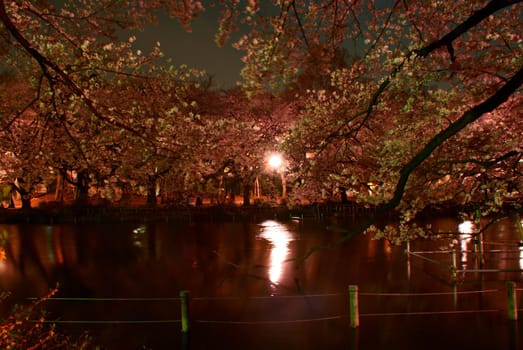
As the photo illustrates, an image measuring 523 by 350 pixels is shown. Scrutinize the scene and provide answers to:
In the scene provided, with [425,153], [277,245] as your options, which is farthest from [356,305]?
[277,245]

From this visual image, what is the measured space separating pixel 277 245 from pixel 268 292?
8757mm

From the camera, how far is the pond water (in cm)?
887

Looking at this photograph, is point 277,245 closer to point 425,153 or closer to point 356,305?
point 356,305

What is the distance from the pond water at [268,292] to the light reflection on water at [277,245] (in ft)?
0.35

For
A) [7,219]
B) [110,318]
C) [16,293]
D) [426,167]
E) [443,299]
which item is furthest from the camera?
[7,219]

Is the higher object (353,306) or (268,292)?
(353,306)

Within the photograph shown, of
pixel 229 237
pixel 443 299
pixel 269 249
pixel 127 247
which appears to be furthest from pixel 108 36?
pixel 229 237

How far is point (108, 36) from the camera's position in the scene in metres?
6.91

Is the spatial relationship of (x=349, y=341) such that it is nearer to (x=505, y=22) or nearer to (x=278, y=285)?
(x=278, y=285)

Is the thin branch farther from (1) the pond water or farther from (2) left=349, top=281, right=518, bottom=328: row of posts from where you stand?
(2) left=349, top=281, right=518, bottom=328: row of posts

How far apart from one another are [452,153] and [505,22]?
316 centimetres

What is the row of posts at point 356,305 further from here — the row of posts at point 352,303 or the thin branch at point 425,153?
the thin branch at point 425,153

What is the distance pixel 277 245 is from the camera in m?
20.9

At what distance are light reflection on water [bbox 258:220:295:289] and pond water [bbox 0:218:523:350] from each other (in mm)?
108
